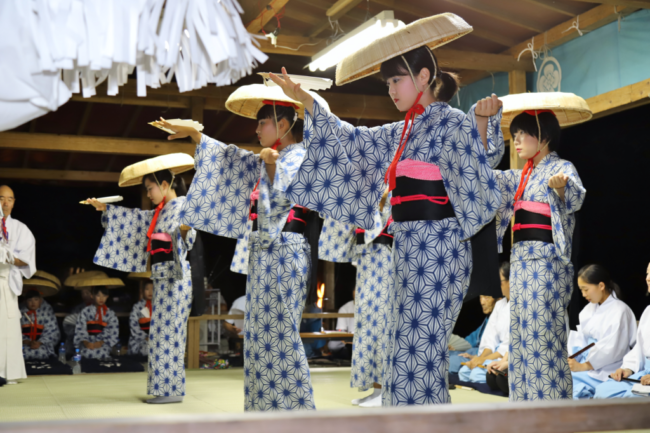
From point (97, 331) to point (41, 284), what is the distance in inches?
36.9

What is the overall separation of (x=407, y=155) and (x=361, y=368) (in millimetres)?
2513

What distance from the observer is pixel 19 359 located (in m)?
5.49

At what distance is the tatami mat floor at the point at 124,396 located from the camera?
13.0 ft

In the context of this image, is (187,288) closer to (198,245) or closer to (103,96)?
(198,245)

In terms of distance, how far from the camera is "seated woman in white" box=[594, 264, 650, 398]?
4.02m

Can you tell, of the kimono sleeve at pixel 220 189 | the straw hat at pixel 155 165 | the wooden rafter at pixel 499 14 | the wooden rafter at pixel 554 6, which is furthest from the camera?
the wooden rafter at pixel 499 14

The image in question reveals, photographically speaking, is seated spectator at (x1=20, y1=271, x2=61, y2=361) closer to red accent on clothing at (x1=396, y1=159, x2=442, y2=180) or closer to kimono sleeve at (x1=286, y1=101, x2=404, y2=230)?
kimono sleeve at (x1=286, y1=101, x2=404, y2=230)

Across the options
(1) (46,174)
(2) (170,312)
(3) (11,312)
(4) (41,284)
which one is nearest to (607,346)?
(2) (170,312)

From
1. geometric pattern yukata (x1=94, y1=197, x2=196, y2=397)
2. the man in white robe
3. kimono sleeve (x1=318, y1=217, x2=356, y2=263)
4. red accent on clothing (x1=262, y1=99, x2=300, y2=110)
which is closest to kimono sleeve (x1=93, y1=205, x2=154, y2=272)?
geometric pattern yukata (x1=94, y1=197, x2=196, y2=397)

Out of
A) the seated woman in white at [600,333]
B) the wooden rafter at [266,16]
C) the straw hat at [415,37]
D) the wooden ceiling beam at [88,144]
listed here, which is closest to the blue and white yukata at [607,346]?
the seated woman in white at [600,333]

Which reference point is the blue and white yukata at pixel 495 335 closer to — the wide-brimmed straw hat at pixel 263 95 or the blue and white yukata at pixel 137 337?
the wide-brimmed straw hat at pixel 263 95

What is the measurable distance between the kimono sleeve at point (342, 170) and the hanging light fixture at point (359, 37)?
6.75 feet

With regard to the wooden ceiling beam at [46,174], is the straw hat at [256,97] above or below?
below

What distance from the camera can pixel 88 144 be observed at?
7297 millimetres
